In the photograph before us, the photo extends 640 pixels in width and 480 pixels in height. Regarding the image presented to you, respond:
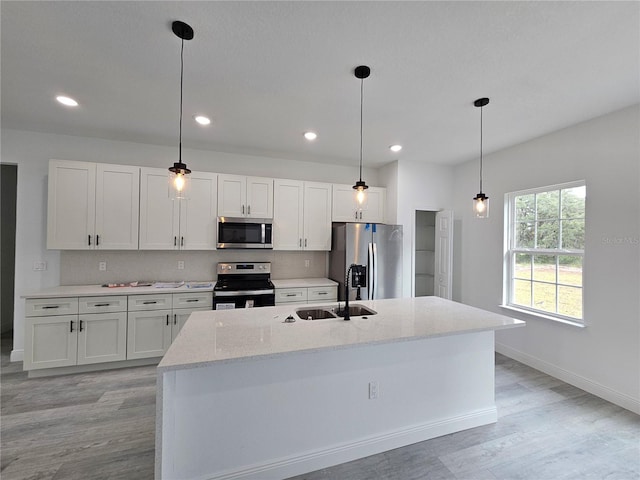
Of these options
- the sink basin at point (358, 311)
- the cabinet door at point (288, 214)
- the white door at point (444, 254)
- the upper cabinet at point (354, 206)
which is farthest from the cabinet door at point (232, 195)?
the white door at point (444, 254)

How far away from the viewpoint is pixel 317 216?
412 centimetres

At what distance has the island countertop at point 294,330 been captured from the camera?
1435mm

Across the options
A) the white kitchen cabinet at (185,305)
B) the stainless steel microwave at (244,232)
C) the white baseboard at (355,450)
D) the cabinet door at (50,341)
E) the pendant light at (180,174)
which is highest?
the pendant light at (180,174)

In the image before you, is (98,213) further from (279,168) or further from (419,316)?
(419,316)

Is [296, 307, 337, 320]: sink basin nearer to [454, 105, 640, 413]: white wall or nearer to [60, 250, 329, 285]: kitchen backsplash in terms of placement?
[60, 250, 329, 285]: kitchen backsplash

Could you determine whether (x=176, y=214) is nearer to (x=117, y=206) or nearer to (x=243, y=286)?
(x=117, y=206)

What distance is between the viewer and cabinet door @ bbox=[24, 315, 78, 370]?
2.82 metres

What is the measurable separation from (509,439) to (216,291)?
3126 mm

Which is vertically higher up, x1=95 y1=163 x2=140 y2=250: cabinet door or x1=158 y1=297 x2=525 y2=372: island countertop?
x1=95 y1=163 x2=140 y2=250: cabinet door

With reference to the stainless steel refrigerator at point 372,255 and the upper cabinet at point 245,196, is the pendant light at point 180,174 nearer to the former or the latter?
the upper cabinet at point 245,196

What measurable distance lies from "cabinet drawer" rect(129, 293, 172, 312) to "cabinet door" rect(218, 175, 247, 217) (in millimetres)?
1236

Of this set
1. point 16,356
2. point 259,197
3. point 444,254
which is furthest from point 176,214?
point 444,254

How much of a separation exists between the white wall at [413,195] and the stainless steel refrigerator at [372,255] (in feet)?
1.12

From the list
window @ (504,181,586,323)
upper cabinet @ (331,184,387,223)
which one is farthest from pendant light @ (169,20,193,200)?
window @ (504,181,586,323)
